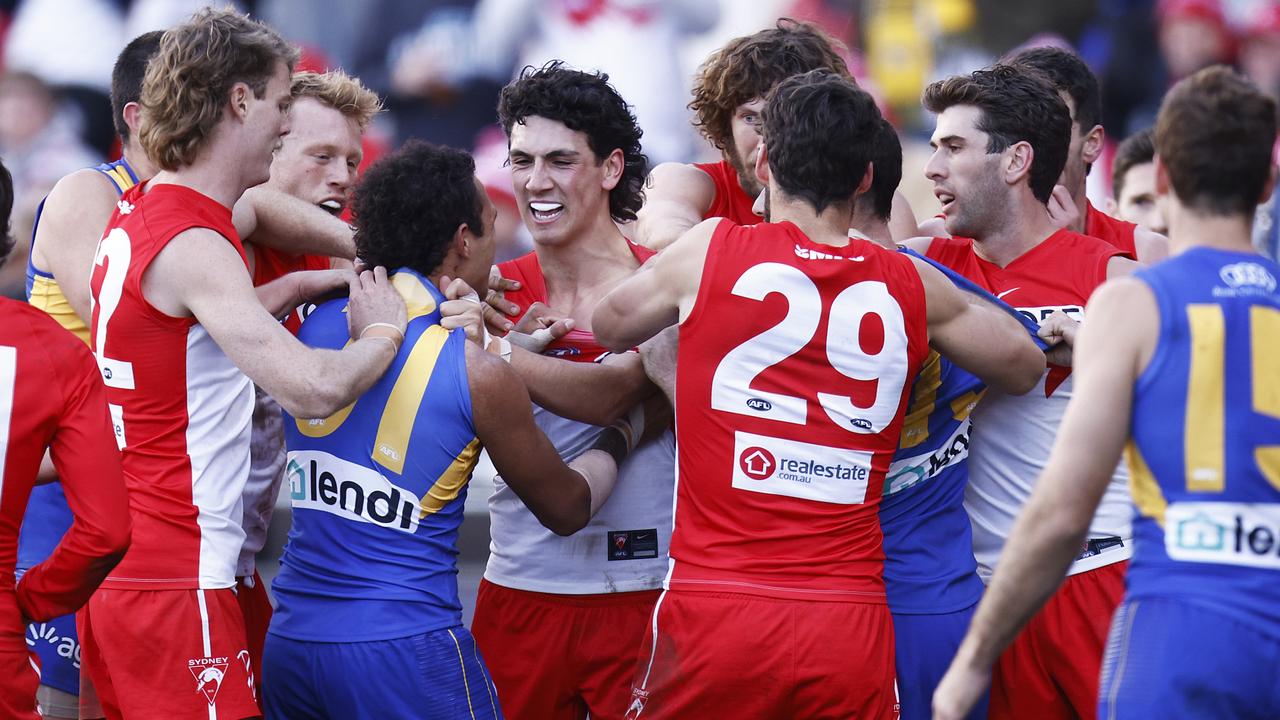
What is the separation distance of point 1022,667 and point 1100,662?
9.7 inches

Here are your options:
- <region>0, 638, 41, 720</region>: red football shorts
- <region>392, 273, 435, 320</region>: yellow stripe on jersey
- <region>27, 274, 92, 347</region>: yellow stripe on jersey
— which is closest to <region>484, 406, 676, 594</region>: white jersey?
<region>392, 273, 435, 320</region>: yellow stripe on jersey

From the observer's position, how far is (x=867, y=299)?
13.1 ft

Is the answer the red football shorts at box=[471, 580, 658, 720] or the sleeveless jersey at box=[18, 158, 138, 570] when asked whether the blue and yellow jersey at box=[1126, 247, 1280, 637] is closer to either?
the red football shorts at box=[471, 580, 658, 720]

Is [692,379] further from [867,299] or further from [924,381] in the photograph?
[924,381]

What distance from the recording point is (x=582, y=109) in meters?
5.09

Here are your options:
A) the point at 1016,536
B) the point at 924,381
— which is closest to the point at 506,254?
the point at 924,381

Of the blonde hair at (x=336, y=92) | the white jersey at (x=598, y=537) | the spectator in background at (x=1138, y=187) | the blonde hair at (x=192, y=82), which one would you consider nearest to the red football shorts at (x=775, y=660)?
the white jersey at (x=598, y=537)

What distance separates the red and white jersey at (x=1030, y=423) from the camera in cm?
459

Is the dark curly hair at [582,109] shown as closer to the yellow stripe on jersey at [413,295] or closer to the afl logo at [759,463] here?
the yellow stripe on jersey at [413,295]

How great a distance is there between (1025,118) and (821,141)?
1.19 metres

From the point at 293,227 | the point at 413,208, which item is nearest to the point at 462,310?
the point at 413,208

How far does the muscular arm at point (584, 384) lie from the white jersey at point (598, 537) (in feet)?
0.98

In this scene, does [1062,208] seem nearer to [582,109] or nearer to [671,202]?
[671,202]

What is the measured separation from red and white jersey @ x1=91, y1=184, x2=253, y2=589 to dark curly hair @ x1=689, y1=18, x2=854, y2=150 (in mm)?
Answer: 2211
